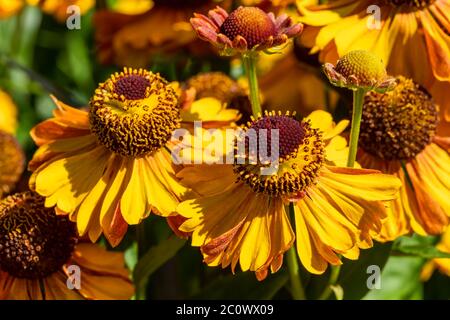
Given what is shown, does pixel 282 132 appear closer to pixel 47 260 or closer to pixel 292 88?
pixel 47 260

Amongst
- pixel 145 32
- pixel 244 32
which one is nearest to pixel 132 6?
pixel 145 32

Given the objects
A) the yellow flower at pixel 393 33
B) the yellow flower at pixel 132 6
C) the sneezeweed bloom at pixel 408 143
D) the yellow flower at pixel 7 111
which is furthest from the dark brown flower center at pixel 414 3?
the yellow flower at pixel 7 111

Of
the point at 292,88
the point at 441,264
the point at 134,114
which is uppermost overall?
the point at 134,114

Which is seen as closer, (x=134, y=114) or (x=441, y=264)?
(x=134, y=114)

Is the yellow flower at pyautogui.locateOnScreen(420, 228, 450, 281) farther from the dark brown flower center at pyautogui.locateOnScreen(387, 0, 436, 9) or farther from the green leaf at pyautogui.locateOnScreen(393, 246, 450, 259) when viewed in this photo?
the dark brown flower center at pyautogui.locateOnScreen(387, 0, 436, 9)

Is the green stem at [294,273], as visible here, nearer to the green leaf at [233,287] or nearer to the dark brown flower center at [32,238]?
the green leaf at [233,287]

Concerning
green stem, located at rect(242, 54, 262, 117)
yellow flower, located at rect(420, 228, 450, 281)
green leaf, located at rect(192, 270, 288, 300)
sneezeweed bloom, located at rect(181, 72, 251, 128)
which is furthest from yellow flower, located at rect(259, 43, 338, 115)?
green stem, located at rect(242, 54, 262, 117)
